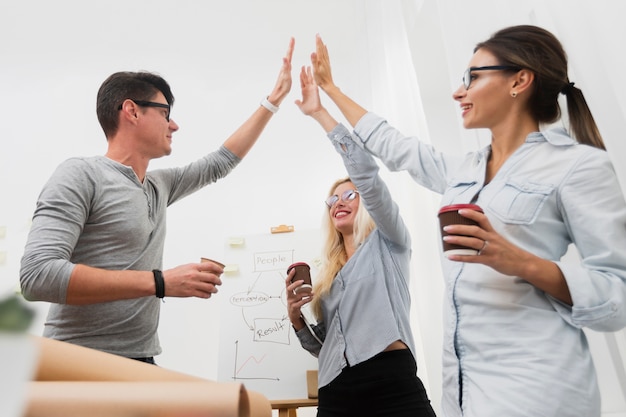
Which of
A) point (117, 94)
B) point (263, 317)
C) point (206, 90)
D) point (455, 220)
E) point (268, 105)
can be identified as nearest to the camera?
point (455, 220)

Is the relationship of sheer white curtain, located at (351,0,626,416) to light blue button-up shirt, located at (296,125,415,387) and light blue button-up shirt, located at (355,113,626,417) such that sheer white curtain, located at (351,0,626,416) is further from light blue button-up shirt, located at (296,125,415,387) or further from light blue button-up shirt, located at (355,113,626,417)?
light blue button-up shirt, located at (296,125,415,387)

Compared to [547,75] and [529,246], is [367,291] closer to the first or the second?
[529,246]

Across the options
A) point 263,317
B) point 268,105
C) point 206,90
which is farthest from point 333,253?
point 206,90

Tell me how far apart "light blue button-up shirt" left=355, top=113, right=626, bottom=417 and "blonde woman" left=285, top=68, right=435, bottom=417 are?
0.51 meters

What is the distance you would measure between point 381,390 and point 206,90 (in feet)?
7.87

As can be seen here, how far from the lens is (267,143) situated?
113 inches

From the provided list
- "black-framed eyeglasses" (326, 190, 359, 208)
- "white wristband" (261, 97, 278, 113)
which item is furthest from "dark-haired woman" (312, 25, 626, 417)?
"white wristband" (261, 97, 278, 113)

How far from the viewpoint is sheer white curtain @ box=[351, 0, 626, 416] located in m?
0.81

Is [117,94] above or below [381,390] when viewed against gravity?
above

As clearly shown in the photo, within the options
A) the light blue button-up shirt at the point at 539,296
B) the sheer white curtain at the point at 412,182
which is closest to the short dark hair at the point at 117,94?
the sheer white curtain at the point at 412,182

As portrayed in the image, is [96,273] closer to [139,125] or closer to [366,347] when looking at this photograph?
[139,125]

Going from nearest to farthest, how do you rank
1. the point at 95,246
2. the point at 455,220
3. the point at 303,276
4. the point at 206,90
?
the point at 455,220
the point at 95,246
the point at 303,276
the point at 206,90

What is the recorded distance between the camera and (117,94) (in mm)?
1645

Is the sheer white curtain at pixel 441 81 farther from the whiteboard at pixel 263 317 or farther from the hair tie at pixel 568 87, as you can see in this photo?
the whiteboard at pixel 263 317
